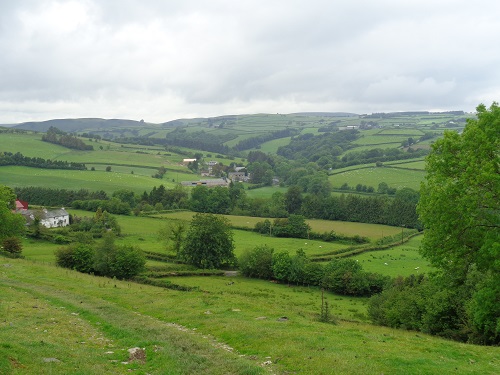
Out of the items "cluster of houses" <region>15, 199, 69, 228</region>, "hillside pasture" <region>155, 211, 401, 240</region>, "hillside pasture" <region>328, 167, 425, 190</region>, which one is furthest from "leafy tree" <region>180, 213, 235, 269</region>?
"hillside pasture" <region>328, 167, 425, 190</region>

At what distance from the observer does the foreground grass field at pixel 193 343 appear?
1681 cm

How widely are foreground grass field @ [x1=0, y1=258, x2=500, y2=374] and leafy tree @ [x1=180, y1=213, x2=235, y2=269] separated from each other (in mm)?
35376

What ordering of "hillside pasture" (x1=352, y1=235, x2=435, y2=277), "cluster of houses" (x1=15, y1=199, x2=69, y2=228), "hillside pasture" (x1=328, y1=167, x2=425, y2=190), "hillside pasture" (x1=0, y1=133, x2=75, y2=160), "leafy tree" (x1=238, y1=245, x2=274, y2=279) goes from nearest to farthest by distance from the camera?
Answer: "hillside pasture" (x1=352, y1=235, x2=435, y2=277) < "leafy tree" (x1=238, y1=245, x2=274, y2=279) < "cluster of houses" (x1=15, y1=199, x2=69, y2=228) < "hillside pasture" (x1=328, y1=167, x2=425, y2=190) < "hillside pasture" (x1=0, y1=133, x2=75, y2=160)

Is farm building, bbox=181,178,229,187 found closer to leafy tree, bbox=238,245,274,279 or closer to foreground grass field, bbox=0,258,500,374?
leafy tree, bbox=238,245,274,279

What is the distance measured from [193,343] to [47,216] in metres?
86.0

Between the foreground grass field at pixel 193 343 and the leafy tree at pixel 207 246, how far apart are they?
3538 cm

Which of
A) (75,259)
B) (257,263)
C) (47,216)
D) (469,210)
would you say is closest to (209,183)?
(47,216)

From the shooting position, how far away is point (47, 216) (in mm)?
96312

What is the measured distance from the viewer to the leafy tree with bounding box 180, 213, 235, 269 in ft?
228

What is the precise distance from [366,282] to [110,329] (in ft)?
137

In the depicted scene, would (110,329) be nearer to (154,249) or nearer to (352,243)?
(154,249)

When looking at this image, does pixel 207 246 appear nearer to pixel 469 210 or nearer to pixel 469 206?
pixel 469 210

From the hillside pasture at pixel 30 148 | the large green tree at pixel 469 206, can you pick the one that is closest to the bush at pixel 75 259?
the large green tree at pixel 469 206

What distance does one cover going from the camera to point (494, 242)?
19.8m
